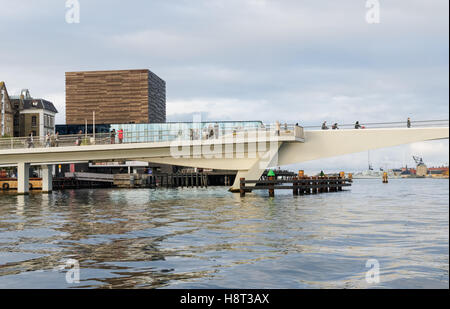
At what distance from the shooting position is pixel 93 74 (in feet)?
532

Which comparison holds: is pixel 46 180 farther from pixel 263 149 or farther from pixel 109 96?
pixel 109 96

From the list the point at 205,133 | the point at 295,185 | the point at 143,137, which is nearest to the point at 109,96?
the point at 143,137

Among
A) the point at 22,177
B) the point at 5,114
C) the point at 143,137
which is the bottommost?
the point at 22,177

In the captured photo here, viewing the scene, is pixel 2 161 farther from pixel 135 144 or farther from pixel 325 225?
pixel 325 225

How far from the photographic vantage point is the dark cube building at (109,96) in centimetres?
16075

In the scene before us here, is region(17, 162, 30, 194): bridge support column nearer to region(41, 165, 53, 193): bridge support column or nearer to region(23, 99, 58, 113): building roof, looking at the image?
region(41, 165, 53, 193): bridge support column

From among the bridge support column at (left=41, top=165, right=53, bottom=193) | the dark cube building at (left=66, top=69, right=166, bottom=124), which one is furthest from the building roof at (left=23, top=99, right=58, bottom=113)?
the bridge support column at (left=41, top=165, right=53, bottom=193)

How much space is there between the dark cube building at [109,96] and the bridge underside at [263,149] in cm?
10696

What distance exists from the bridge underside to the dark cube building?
351 ft

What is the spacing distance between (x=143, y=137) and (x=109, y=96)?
375 feet

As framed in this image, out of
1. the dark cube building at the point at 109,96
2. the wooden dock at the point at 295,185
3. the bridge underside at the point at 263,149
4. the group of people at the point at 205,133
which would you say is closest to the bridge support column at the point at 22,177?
the bridge underside at the point at 263,149

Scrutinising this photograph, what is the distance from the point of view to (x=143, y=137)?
52188 millimetres

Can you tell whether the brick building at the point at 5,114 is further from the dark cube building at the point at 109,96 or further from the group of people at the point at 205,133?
the group of people at the point at 205,133

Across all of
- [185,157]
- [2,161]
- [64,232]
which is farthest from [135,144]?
[64,232]
